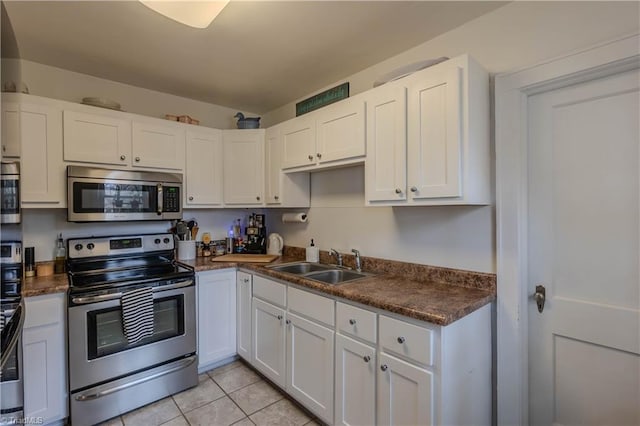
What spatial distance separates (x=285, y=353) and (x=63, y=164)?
2.03 metres

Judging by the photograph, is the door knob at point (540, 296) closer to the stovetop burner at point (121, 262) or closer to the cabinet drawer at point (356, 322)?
the cabinet drawer at point (356, 322)

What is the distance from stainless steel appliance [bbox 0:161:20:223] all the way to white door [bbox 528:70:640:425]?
252 cm

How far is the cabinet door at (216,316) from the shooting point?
2.42 meters

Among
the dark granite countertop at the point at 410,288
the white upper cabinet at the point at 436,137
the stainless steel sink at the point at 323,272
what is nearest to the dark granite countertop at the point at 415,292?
the dark granite countertop at the point at 410,288

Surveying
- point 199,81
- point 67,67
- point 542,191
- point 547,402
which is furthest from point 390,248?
point 67,67

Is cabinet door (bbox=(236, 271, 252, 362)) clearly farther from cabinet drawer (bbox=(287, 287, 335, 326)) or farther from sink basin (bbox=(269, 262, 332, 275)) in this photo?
cabinet drawer (bbox=(287, 287, 335, 326))

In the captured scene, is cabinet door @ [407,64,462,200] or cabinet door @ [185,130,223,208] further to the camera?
cabinet door @ [185,130,223,208]

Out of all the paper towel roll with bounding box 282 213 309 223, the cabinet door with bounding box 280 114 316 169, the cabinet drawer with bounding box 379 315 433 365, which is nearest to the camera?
the cabinet drawer with bounding box 379 315 433 365

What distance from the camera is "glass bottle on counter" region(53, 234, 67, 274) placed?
2.27m

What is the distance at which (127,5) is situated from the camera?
165 centimetres

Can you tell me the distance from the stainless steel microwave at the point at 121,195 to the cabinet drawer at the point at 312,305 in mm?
1268

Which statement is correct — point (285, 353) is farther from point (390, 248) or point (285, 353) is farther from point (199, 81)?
point (199, 81)

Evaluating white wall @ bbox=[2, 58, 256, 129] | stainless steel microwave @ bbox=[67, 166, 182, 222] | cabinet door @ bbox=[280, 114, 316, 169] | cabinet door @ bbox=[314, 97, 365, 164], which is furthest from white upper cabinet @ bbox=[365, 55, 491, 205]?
white wall @ bbox=[2, 58, 256, 129]

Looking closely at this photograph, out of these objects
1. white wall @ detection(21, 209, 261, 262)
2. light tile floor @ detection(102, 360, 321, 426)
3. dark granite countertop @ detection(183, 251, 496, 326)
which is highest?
white wall @ detection(21, 209, 261, 262)
